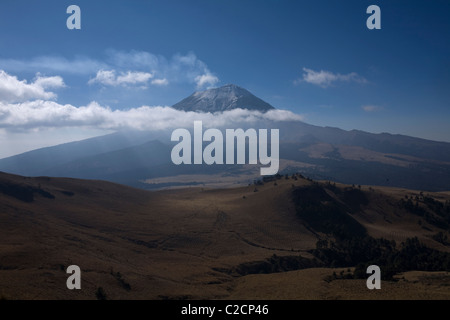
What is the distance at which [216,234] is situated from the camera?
5128 cm

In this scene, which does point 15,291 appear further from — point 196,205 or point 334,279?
point 196,205

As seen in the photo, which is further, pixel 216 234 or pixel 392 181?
pixel 392 181

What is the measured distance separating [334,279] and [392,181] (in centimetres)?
19268

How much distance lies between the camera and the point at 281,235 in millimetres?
54312

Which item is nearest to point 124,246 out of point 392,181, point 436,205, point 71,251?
point 71,251

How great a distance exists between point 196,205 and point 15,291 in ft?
165
